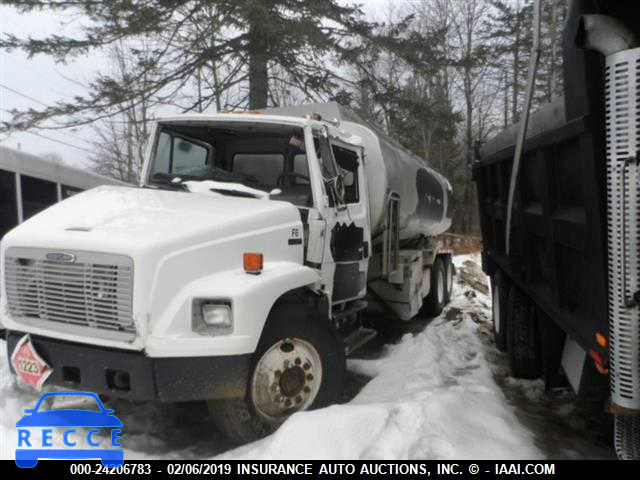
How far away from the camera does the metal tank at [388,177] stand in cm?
674

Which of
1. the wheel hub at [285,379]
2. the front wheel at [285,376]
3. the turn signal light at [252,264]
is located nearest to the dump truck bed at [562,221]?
the front wheel at [285,376]

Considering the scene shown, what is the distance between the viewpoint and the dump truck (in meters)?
2.71

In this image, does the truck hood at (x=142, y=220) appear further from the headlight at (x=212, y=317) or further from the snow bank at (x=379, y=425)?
the snow bank at (x=379, y=425)

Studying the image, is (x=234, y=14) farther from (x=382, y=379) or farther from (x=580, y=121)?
(x=580, y=121)

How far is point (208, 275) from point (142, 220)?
0.62 meters

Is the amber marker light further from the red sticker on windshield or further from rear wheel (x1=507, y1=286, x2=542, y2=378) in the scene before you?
the red sticker on windshield

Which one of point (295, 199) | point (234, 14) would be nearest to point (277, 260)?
point (295, 199)

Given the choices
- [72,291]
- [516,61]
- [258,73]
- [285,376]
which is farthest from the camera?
[516,61]

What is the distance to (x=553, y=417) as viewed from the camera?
464cm

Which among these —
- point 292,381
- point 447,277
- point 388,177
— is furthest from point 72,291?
point 447,277

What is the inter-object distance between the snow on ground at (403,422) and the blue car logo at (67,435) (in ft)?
0.33

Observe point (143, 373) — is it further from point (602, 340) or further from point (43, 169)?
point (43, 169)

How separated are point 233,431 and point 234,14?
1007cm

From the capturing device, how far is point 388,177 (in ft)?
22.9
